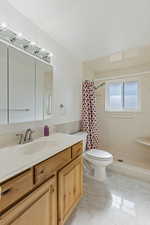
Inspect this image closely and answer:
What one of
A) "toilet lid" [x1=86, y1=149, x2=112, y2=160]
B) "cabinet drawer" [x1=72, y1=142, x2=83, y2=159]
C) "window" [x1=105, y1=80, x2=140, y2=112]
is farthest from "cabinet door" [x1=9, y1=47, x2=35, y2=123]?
"window" [x1=105, y1=80, x2=140, y2=112]

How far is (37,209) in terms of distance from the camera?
0.89 metres

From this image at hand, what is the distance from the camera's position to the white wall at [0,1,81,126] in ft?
4.33

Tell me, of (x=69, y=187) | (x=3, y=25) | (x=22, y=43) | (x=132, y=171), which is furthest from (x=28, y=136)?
(x=132, y=171)

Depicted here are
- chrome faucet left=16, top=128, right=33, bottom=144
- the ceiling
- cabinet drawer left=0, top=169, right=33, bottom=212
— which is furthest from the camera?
chrome faucet left=16, top=128, right=33, bottom=144

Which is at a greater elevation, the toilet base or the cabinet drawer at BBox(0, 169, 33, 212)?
the cabinet drawer at BBox(0, 169, 33, 212)

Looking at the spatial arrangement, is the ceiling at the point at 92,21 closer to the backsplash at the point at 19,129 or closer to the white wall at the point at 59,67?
the white wall at the point at 59,67

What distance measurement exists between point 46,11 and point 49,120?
4.26ft

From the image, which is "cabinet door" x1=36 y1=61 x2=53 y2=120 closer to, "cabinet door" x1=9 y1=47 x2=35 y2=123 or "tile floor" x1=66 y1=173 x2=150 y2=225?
"cabinet door" x1=9 y1=47 x2=35 y2=123

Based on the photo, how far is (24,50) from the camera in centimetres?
143

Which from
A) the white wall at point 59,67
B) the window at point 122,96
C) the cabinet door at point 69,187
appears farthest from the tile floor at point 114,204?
the window at point 122,96

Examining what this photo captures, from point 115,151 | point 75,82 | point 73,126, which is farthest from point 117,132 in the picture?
point 75,82

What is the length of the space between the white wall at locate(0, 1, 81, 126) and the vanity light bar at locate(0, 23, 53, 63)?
2.7 inches

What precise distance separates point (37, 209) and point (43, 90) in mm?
1273

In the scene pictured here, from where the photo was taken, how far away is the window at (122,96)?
268 cm
